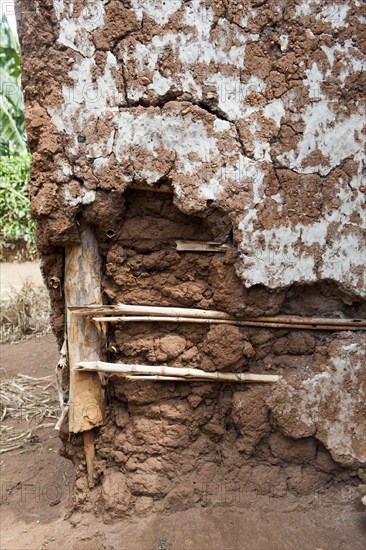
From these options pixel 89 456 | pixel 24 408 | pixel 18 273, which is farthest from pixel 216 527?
pixel 18 273

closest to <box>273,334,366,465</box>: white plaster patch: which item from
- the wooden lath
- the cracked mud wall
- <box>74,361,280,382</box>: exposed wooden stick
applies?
the cracked mud wall

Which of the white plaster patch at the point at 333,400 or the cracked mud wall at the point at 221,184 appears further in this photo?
the white plaster patch at the point at 333,400

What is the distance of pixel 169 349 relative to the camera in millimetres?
2627

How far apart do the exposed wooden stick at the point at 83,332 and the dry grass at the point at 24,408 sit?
4.74ft

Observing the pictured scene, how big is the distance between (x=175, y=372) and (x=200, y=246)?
2.16ft

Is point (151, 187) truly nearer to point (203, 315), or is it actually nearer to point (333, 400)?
point (203, 315)

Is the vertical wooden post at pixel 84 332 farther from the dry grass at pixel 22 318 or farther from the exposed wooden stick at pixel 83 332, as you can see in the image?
the dry grass at pixel 22 318

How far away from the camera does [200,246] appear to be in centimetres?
256

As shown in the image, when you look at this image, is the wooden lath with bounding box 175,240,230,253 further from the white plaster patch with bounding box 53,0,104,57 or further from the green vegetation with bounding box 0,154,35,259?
the green vegetation with bounding box 0,154,35,259

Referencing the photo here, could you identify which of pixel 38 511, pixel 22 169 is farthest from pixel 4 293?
pixel 38 511

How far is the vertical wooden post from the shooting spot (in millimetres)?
2602

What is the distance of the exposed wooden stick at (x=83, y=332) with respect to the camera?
2602mm

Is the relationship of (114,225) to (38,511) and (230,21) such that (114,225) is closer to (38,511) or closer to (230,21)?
(230,21)

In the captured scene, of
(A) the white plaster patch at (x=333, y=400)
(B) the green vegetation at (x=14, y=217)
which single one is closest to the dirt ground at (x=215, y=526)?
(A) the white plaster patch at (x=333, y=400)
